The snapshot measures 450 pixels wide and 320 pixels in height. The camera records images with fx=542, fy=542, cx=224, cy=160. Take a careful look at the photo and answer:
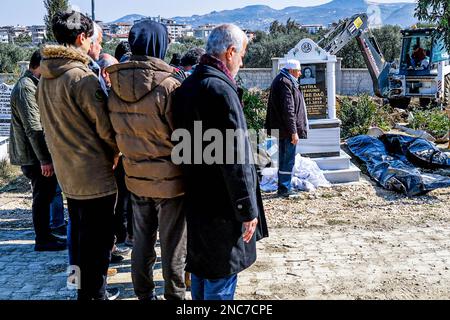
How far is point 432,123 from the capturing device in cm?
1091

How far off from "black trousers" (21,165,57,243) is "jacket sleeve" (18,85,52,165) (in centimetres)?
38

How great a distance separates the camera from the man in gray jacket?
15.7ft

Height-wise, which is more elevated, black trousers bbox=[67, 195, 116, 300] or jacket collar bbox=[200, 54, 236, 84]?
jacket collar bbox=[200, 54, 236, 84]

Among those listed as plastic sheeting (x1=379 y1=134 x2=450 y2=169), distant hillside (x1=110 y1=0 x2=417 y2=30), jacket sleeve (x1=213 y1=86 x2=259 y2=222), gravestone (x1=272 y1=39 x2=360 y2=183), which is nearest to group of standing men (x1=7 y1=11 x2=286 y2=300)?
jacket sleeve (x1=213 y1=86 x2=259 y2=222)

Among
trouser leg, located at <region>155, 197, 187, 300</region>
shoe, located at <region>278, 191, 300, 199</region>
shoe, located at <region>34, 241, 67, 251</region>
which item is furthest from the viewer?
shoe, located at <region>278, 191, 300, 199</region>

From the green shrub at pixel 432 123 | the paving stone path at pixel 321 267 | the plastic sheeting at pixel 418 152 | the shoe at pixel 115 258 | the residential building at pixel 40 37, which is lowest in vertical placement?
the paving stone path at pixel 321 267

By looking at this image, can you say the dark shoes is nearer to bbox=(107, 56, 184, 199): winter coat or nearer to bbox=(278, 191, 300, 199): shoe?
bbox=(107, 56, 184, 199): winter coat

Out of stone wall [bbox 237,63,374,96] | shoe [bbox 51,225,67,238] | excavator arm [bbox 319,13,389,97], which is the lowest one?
shoe [bbox 51,225,67,238]

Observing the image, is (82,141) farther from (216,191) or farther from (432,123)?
(432,123)

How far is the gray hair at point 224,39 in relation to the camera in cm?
305

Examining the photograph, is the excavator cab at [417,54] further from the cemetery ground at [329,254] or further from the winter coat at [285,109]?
the winter coat at [285,109]

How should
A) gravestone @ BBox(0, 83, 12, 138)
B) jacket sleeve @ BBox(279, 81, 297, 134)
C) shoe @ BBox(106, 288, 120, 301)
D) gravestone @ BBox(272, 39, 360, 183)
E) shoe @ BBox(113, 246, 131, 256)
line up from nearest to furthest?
shoe @ BBox(106, 288, 120, 301)
shoe @ BBox(113, 246, 131, 256)
jacket sleeve @ BBox(279, 81, 297, 134)
gravestone @ BBox(272, 39, 360, 183)
gravestone @ BBox(0, 83, 12, 138)

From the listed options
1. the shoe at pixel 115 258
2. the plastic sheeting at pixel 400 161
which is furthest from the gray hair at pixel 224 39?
the plastic sheeting at pixel 400 161

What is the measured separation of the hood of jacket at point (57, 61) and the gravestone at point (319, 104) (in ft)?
15.8
